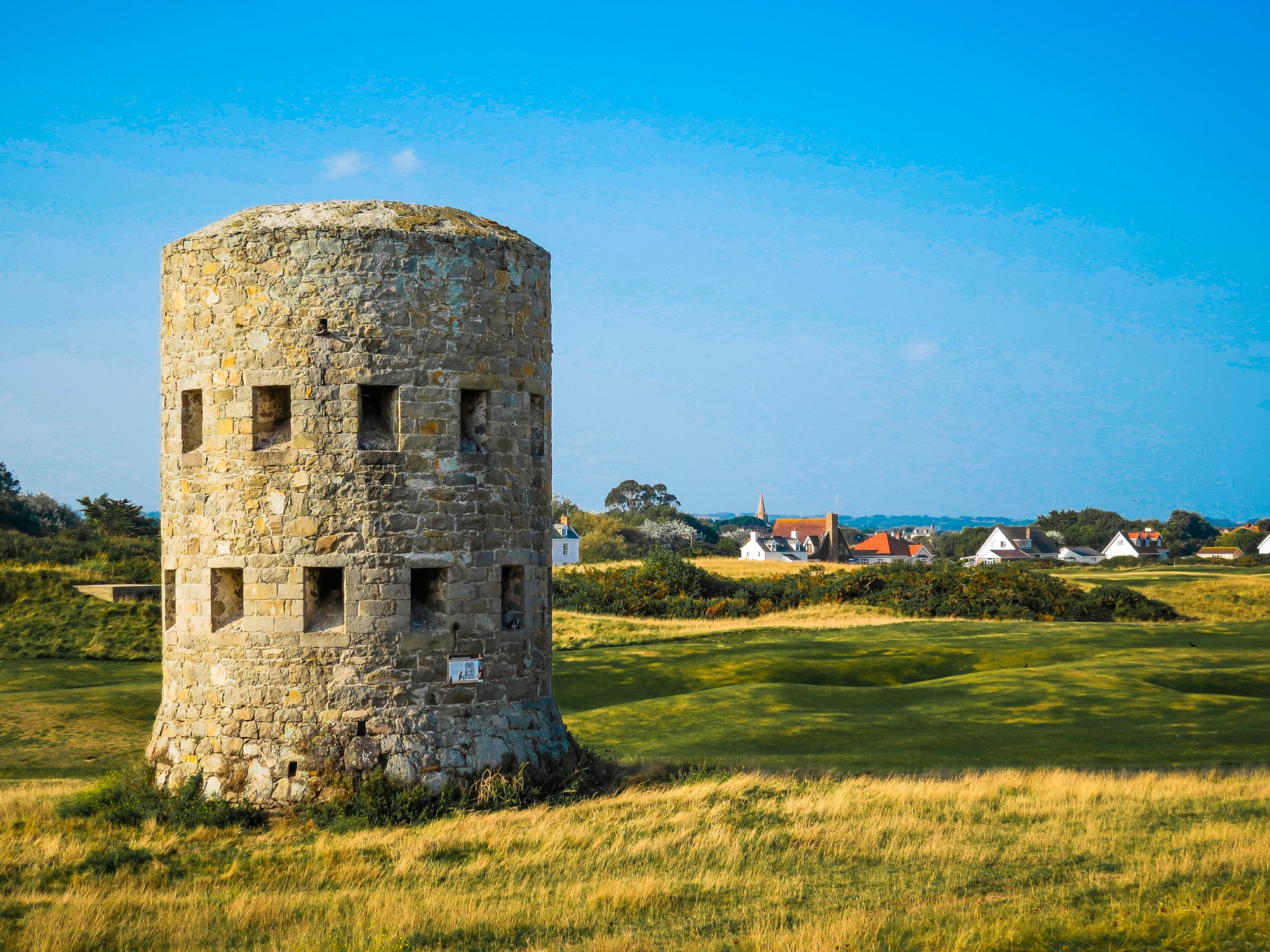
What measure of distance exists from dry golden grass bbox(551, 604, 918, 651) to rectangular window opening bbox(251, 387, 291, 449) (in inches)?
984

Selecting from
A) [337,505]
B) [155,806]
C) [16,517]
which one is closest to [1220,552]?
[16,517]

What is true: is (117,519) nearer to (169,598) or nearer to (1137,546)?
(169,598)

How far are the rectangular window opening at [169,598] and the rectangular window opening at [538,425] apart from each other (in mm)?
4657

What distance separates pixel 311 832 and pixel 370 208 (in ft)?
23.7

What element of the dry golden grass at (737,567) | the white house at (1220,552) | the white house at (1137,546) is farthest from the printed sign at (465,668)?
the white house at (1137,546)

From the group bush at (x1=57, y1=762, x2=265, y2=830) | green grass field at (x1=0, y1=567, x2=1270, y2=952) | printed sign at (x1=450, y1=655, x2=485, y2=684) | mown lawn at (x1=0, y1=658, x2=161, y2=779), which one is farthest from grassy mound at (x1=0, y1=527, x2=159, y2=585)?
printed sign at (x1=450, y1=655, x2=485, y2=684)

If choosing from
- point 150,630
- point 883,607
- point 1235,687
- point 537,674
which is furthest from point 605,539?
point 537,674

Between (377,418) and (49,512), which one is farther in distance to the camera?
(49,512)

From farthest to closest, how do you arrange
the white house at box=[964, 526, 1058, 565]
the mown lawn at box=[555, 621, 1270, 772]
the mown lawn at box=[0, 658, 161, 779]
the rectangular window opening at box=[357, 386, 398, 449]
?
the white house at box=[964, 526, 1058, 565] < the mown lawn at box=[0, 658, 161, 779] < the mown lawn at box=[555, 621, 1270, 772] < the rectangular window opening at box=[357, 386, 398, 449]

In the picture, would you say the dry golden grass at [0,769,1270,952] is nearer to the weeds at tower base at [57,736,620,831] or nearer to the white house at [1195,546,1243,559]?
the weeds at tower base at [57,736,620,831]

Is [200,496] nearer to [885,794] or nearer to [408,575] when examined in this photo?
[408,575]

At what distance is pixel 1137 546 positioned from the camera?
118062mm

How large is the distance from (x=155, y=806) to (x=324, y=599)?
9.95ft

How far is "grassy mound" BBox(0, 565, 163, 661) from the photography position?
33.1m
